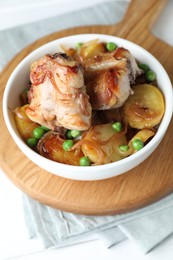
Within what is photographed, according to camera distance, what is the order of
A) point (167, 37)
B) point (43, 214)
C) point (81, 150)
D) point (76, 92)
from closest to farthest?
point (76, 92) < point (81, 150) < point (43, 214) < point (167, 37)

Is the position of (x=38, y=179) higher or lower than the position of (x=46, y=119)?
lower

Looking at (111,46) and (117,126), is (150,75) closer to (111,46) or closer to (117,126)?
(111,46)

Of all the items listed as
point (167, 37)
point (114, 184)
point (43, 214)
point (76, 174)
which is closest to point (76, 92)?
point (76, 174)

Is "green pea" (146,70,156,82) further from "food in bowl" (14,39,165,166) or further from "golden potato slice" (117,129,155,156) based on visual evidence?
"golden potato slice" (117,129,155,156)

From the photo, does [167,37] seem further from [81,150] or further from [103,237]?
[103,237]

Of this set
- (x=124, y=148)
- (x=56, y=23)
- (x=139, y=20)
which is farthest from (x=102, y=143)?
(x=56, y=23)

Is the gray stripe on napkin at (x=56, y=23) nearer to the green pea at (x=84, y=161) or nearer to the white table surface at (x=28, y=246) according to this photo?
the white table surface at (x=28, y=246)

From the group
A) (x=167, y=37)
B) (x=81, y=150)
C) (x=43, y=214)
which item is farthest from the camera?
(x=167, y=37)
